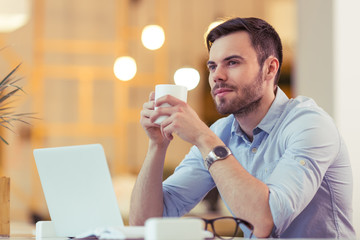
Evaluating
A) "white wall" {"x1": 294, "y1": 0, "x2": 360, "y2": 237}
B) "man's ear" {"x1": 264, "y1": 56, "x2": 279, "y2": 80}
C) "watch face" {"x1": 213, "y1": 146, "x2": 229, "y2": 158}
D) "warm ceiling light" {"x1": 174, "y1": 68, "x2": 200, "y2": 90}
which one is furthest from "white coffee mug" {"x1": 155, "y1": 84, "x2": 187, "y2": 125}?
"warm ceiling light" {"x1": 174, "y1": 68, "x2": 200, "y2": 90}

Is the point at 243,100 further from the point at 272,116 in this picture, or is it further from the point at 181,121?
the point at 181,121

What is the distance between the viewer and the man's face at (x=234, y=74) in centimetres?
159

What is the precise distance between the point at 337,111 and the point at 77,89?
162 inches

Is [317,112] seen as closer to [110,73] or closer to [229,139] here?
[229,139]

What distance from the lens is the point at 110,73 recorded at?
21.6ft

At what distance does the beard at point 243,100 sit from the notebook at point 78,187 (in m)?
0.49

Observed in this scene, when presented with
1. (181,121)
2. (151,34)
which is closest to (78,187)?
(181,121)

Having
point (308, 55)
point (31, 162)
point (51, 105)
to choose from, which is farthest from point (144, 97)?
point (308, 55)

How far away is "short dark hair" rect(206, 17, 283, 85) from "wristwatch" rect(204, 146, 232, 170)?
0.42 meters

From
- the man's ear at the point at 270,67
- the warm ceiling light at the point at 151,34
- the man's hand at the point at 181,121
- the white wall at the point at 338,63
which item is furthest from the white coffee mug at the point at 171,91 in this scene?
the warm ceiling light at the point at 151,34

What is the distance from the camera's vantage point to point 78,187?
1.24m

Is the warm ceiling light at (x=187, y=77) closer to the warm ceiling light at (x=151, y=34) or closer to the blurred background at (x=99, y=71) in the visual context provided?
the blurred background at (x=99, y=71)

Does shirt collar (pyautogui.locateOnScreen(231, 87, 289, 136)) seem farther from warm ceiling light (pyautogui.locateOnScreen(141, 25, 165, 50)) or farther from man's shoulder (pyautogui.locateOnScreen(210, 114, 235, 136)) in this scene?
warm ceiling light (pyautogui.locateOnScreen(141, 25, 165, 50))

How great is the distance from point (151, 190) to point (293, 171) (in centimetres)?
48
